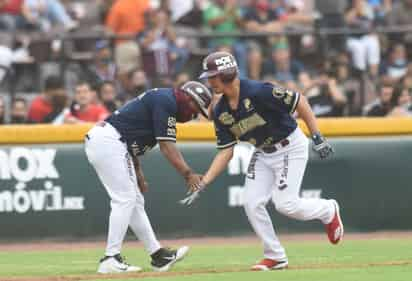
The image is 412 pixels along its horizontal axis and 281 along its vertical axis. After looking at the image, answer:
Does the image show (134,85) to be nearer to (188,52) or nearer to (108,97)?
(108,97)

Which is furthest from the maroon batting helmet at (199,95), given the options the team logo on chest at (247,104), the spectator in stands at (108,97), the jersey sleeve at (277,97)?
the spectator in stands at (108,97)

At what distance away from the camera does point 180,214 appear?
14.7 meters

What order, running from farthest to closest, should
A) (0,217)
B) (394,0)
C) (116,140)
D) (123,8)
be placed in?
1. (394,0)
2. (123,8)
3. (0,217)
4. (116,140)

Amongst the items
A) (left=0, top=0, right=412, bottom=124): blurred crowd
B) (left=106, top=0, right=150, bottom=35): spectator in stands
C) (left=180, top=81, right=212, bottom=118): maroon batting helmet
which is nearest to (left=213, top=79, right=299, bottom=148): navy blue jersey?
(left=180, top=81, right=212, bottom=118): maroon batting helmet

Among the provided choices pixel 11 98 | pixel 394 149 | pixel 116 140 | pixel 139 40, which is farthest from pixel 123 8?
pixel 116 140

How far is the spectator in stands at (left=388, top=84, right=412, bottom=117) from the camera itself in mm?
16438

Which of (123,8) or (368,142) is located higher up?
(123,8)

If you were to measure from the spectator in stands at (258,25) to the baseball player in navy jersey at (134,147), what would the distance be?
7687mm

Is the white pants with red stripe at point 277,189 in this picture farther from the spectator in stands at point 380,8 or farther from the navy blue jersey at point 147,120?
the spectator in stands at point 380,8

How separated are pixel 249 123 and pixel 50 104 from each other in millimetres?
6673

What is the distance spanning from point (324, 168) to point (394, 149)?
35.0 inches

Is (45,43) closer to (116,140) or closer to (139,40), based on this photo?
(139,40)

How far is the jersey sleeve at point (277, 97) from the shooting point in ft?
34.2

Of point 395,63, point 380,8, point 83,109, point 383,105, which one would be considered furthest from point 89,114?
point 380,8
